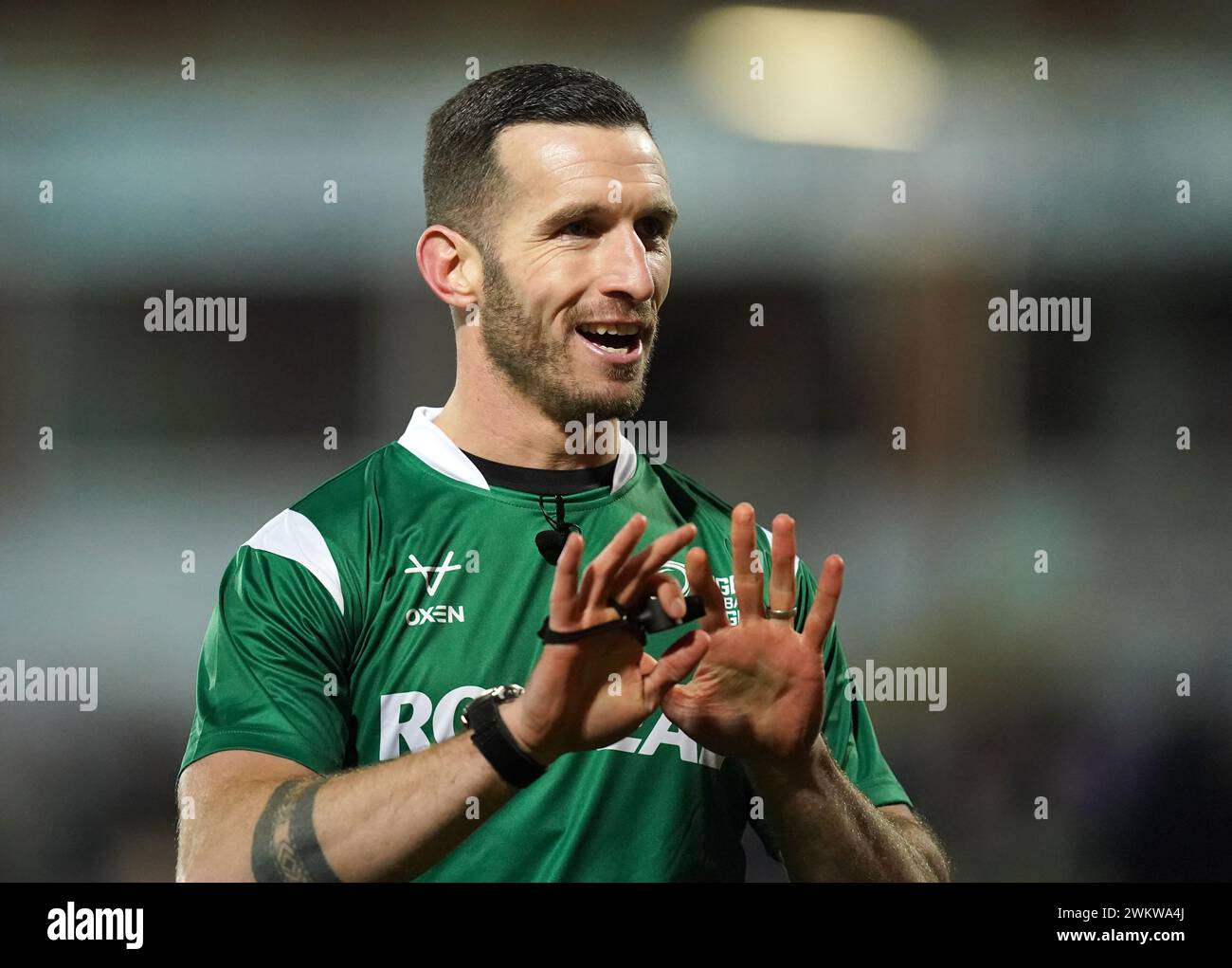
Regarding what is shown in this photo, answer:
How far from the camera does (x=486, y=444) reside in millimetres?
2230

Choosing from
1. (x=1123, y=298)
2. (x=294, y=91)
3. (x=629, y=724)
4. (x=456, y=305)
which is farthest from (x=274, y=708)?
(x=1123, y=298)

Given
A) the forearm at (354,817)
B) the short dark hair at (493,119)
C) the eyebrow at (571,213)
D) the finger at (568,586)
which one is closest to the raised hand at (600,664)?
the finger at (568,586)

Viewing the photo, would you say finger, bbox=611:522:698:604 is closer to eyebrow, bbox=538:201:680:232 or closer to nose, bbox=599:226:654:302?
nose, bbox=599:226:654:302

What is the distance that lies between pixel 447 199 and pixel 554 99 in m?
0.28

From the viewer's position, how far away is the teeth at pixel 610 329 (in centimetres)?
218

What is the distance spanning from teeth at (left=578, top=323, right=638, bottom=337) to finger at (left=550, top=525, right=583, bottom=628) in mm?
589

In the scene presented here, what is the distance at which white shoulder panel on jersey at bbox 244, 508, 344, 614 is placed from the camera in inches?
81.6

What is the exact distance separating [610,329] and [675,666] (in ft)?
2.28

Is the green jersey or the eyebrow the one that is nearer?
the green jersey

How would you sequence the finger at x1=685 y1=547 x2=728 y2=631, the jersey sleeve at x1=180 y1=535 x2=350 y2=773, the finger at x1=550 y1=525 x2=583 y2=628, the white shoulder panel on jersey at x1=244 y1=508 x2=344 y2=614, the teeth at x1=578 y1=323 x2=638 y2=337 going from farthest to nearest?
the teeth at x1=578 y1=323 x2=638 y2=337 → the white shoulder panel on jersey at x1=244 y1=508 x2=344 y2=614 → the jersey sleeve at x1=180 y1=535 x2=350 y2=773 → the finger at x1=685 y1=547 x2=728 y2=631 → the finger at x1=550 y1=525 x2=583 y2=628

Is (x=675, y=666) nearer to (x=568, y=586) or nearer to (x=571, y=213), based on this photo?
(x=568, y=586)

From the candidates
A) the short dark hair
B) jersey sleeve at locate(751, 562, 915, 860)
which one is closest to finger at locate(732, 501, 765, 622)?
jersey sleeve at locate(751, 562, 915, 860)

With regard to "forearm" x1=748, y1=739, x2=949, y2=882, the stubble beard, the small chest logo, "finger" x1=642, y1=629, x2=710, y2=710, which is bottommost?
"forearm" x1=748, y1=739, x2=949, y2=882

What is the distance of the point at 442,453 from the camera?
2.22 metres
